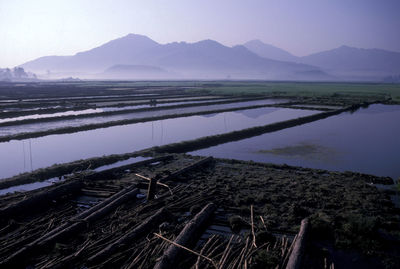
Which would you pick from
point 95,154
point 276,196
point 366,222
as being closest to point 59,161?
point 95,154

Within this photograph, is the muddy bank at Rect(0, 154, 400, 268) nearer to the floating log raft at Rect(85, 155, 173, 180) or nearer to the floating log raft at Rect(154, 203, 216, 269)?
the floating log raft at Rect(154, 203, 216, 269)

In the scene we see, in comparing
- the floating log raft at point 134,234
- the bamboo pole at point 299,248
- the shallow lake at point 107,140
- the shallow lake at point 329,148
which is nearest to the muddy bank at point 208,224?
the floating log raft at point 134,234

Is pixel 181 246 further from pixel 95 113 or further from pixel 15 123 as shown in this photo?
pixel 95 113

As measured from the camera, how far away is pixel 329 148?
16391mm

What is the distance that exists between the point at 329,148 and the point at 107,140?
11189 millimetres

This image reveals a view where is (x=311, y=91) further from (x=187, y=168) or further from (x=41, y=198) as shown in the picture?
(x=41, y=198)

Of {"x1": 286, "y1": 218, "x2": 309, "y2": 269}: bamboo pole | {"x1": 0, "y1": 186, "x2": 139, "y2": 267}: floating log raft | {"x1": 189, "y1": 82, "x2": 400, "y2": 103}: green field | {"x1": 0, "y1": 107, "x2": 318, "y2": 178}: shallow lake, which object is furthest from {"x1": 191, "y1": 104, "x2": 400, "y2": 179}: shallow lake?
{"x1": 189, "y1": 82, "x2": 400, "y2": 103}: green field

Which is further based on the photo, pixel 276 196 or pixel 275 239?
pixel 276 196

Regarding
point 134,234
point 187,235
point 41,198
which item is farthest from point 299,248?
point 41,198

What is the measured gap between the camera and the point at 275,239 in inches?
276

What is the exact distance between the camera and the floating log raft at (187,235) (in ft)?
19.4

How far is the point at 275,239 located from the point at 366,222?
2068 millimetres

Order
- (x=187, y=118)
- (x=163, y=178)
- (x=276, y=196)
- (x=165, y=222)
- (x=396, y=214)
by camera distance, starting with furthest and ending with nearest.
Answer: (x=187, y=118) → (x=163, y=178) → (x=276, y=196) → (x=396, y=214) → (x=165, y=222)

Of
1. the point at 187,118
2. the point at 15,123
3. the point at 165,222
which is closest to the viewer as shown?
the point at 165,222
